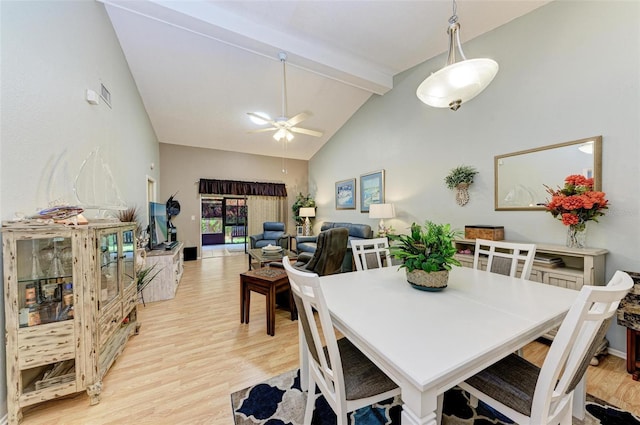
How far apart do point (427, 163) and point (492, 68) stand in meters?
2.58

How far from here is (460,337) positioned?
37.6 inches

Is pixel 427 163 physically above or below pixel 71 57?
below

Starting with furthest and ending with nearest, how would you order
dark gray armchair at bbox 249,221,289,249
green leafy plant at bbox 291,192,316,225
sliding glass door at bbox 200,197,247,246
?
sliding glass door at bbox 200,197,247,246 → green leafy plant at bbox 291,192,316,225 → dark gray armchair at bbox 249,221,289,249

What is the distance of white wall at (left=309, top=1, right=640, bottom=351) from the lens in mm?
2090

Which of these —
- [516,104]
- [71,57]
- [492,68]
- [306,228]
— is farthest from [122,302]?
[306,228]

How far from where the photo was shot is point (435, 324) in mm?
1062

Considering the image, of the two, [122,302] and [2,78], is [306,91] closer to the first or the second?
[2,78]

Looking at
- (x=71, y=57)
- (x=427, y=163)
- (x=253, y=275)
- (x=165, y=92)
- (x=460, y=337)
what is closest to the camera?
(x=460, y=337)

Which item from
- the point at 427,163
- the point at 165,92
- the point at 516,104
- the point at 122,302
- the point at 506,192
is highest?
the point at 165,92

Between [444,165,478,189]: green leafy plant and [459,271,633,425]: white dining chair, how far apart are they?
8.06 ft

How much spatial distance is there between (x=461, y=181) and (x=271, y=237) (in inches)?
192

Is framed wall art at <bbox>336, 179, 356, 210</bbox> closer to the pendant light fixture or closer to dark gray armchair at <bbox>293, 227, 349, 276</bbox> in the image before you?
dark gray armchair at <bbox>293, 227, 349, 276</bbox>

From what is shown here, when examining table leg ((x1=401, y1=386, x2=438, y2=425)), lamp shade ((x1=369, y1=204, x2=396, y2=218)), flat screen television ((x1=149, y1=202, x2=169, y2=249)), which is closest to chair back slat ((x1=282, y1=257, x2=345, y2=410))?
table leg ((x1=401, y1=386, x2=438, y2=425))

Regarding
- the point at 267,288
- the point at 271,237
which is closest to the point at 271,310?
the point at 267,288
